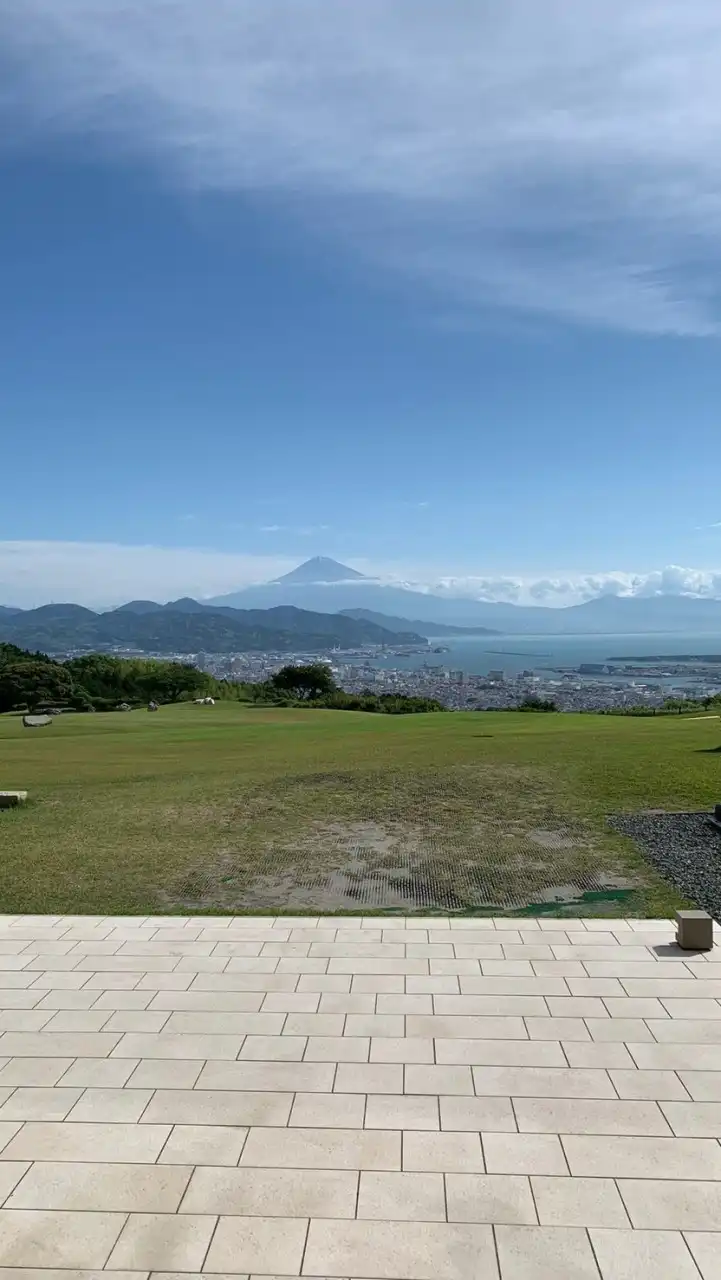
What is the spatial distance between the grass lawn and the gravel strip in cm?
22

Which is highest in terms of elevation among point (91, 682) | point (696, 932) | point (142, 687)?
point (696, 932)

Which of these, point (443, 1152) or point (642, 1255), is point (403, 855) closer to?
point (443, 1152)

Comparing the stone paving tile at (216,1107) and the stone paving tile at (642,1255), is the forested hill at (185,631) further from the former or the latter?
the stone paving tile at (642,1255)

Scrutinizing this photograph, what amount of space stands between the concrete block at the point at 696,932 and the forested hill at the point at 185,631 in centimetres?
12000

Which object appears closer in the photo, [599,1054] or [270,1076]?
[270,1076]

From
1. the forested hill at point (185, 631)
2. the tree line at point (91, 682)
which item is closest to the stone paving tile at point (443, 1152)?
the tree line at point (91, 682)

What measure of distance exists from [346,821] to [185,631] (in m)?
136

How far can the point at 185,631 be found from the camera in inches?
5615

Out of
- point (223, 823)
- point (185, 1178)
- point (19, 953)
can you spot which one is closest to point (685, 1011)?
point (185, 1178)

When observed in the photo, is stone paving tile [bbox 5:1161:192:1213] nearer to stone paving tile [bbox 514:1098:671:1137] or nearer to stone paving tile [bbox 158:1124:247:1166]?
stone paving tile [bbox 158:1124:247:1166]

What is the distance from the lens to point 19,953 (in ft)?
21.0

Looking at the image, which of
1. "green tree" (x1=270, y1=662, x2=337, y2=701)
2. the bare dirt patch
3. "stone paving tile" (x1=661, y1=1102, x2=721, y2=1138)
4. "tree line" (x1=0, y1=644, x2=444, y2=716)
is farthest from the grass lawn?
"green tree" (x1=270, y1=662, x2=337, y2=701)

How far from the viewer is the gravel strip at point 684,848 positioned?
7547 mm

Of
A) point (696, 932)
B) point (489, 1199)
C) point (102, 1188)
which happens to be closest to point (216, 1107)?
point (102, 1188)
